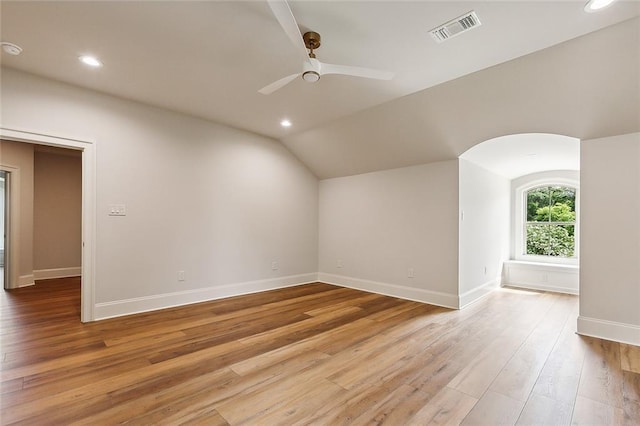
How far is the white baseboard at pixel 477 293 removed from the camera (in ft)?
13.6

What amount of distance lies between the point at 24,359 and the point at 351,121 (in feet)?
14.0

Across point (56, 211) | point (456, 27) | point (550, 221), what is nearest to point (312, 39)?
point (456, 27)

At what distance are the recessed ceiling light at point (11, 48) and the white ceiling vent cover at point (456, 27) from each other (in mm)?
3560

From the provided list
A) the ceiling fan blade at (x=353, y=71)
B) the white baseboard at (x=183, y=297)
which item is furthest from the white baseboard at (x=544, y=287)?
the ceiling fan blade at (x=353, y=71)

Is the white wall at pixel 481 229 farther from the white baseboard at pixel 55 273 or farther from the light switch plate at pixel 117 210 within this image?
the white baseboard at pixel 55 273

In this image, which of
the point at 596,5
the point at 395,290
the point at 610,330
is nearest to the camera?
the point at 596,5

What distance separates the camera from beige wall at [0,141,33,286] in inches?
202

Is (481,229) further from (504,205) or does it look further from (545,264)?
(545,264)

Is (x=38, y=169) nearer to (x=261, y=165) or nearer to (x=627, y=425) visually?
(x=261, y=165)

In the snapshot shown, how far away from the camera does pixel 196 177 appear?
436cm

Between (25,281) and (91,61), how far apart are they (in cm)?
476

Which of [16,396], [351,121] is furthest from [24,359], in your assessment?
[351,121]

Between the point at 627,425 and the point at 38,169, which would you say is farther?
the point at 38,169

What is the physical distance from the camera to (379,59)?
2.76 m
